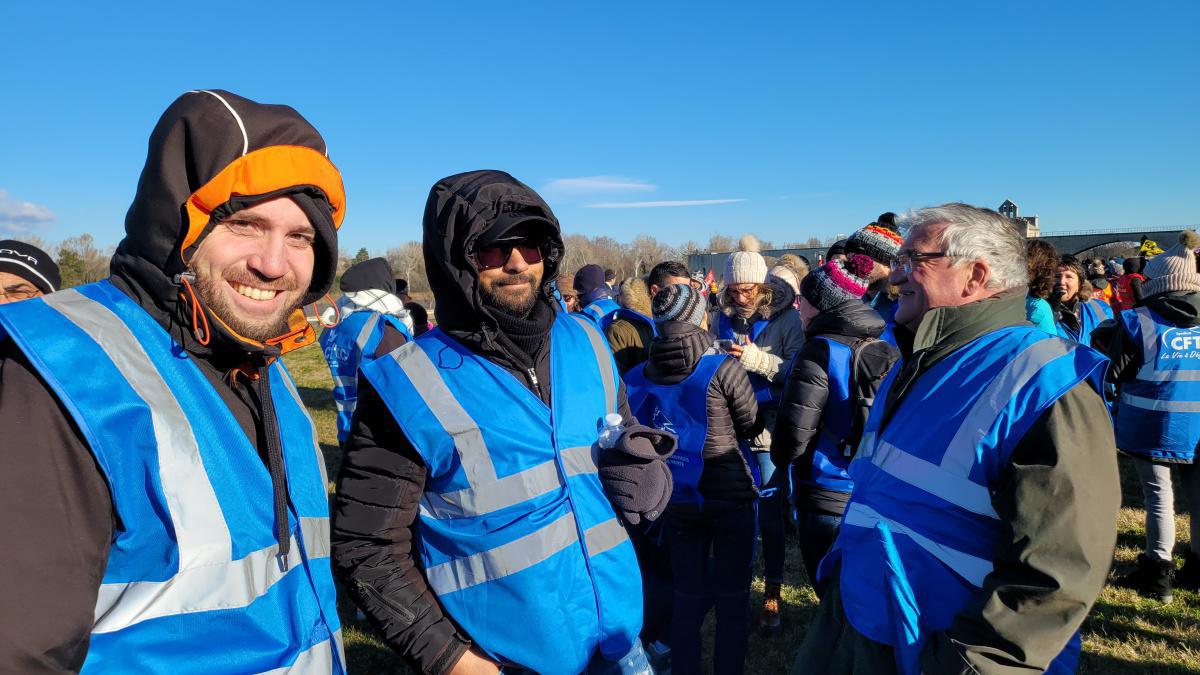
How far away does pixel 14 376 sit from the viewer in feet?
3.21

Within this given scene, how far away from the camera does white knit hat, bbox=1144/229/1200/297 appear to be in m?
4.08

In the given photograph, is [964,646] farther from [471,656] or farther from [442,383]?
[442,383]

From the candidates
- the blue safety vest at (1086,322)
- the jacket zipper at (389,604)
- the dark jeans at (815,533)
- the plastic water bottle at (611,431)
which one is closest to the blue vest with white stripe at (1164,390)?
the blue safety vest at (1086,322)

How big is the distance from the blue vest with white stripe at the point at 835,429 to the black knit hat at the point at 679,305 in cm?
70

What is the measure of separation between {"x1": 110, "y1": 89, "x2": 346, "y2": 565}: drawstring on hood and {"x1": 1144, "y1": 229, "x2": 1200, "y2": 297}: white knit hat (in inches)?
204

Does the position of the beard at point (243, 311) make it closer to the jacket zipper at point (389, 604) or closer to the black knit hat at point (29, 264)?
the jacket zipper at point (389, 604)

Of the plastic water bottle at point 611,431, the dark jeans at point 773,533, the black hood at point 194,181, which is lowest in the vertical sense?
the dark jeans at point 773,533

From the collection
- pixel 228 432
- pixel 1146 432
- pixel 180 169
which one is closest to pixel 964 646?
pixel 228 432

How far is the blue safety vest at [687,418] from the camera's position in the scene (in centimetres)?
311

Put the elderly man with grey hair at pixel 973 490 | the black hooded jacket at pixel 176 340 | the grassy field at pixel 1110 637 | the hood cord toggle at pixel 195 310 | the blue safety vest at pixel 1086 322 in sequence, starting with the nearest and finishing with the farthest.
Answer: the black hooded jacket at pixel 176 340, the hood cord toggle at pixel 195 310, the elderly man with grey hair at pixel 973 490, the grassy field at pixel 1110 637, the blue safety vest at pixel 1086 322

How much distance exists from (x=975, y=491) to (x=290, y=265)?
1.84 meters

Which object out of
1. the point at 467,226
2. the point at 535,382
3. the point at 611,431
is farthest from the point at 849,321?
the point at 467,226

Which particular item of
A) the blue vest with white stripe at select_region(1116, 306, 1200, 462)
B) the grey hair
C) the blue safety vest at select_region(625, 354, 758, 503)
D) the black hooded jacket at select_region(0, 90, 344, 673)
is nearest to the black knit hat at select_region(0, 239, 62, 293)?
the black hooded jacket at select_region(0, 90, 344, 673)

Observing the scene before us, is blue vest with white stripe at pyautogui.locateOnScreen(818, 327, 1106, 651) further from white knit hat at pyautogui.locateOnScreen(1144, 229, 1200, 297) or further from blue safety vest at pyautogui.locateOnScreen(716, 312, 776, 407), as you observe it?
white knit hat at pyautogui.locateOnScreen(1144, 229, 1200, 297)
